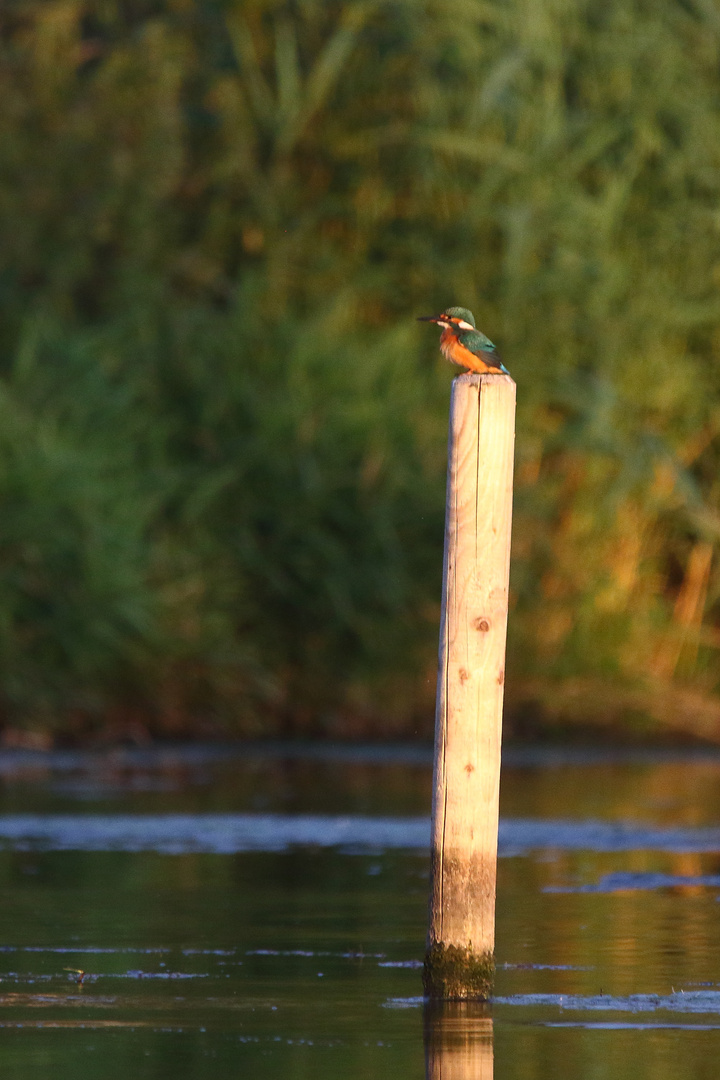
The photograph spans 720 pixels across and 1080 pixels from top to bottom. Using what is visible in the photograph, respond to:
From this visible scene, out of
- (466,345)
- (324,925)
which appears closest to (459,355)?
(466,345)

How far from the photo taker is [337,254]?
19.2 metres

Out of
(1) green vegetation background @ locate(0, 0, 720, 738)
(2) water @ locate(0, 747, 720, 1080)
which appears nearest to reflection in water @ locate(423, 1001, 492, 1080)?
(2) water @ locate(0, 747, 720, 1080)

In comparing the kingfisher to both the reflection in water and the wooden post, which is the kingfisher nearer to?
the wooden post

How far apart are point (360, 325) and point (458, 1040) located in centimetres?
1313

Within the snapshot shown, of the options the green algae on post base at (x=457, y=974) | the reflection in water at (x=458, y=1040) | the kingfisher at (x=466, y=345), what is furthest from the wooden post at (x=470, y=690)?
the kingfisher at (x=466, y=345)

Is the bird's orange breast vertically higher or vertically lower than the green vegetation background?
lower

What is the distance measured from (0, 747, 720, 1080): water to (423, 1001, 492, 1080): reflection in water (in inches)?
0.5

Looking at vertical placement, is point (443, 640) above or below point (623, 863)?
below

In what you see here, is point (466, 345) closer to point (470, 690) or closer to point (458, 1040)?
point (470, 690)

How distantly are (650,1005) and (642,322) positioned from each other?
1214cm

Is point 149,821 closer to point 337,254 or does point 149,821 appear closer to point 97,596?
point 97,596

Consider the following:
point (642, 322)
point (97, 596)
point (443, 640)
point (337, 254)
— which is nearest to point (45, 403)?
point (97, 596)

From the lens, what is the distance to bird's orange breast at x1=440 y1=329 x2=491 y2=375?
743 centimetres

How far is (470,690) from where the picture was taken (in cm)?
709
